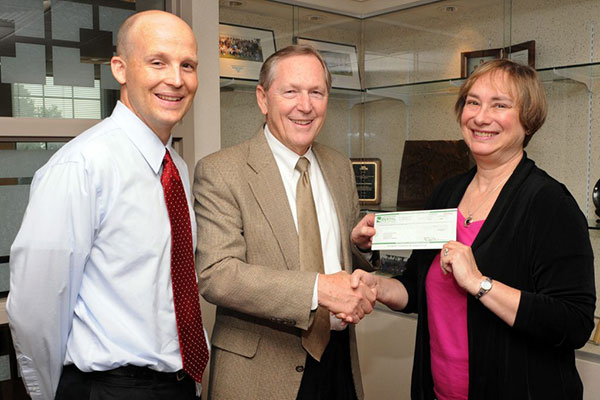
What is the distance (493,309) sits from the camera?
61.9 inches

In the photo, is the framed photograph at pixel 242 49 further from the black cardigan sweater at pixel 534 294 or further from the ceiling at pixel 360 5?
the black cardigan sweater at pixel 534 294

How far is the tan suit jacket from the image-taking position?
164 centimetres

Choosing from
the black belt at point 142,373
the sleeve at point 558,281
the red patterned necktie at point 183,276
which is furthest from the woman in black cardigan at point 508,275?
the black belt at point 142,373

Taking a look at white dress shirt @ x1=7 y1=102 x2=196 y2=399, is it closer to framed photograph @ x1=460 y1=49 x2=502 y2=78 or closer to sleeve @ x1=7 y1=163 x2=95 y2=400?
sleeve @ x1=7 y1=163 x2=95 y2=400

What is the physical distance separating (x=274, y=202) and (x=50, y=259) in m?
0.66

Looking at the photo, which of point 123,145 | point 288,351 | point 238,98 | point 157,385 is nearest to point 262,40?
point 238,98

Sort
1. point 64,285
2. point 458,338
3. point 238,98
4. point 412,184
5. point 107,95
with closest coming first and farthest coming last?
point 64,285, point 458,338, point 107,95, point 238,98, point 412,184

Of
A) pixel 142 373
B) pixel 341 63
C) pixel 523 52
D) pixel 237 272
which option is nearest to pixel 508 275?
pixel 237 272

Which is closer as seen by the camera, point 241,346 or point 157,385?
point 157,385

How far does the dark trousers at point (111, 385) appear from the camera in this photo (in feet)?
4.84

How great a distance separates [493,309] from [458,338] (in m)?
0.19

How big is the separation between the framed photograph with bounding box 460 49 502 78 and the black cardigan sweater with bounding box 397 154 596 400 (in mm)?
1119

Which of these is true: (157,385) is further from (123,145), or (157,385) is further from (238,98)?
(238,98)

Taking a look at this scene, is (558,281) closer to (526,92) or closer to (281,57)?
(526,92)
